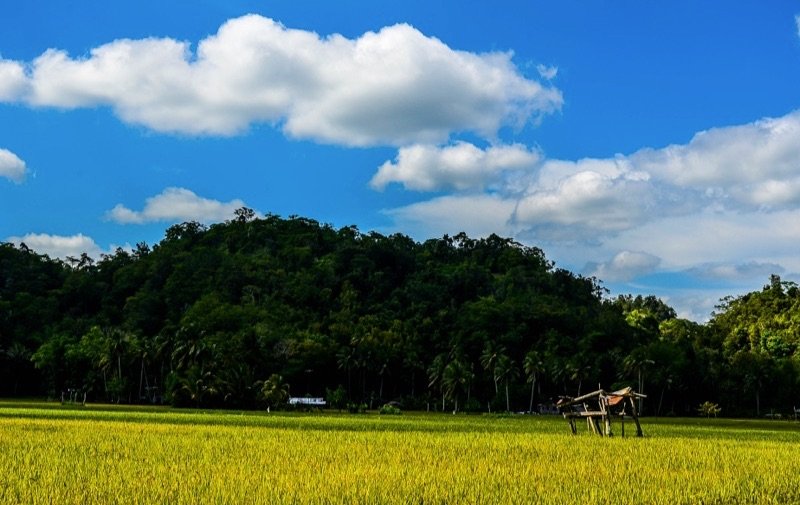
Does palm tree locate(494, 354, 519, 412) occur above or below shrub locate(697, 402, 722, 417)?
above

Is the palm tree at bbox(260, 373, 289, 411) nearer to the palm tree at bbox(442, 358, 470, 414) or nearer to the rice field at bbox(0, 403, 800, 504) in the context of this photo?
the palm tree at bbox(442, 358, 470, 414)

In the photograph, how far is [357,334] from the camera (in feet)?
277

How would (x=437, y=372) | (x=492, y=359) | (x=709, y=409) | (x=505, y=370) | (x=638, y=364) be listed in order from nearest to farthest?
(x=709, y=409), (x=638, y=364), (x=505, y=370), (x=437, y=372), (x=492, y=359)

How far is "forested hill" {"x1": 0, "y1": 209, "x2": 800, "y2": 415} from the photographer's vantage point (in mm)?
76625

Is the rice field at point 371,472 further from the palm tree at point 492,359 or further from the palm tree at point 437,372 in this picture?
the palm tree at point 492,359

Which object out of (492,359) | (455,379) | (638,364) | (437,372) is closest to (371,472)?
(455,379)

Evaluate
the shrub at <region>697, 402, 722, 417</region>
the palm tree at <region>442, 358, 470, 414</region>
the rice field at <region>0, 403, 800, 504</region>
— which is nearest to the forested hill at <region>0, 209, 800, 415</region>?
the palm tree at <region>442, 358, 470, 414</region>

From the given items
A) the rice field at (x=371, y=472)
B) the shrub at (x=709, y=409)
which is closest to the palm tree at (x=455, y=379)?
the shrub at (x=709, y=409)

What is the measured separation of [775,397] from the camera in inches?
3243

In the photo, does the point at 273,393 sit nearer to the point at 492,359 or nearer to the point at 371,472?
the point at 492,359

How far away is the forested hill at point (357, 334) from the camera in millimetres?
76625

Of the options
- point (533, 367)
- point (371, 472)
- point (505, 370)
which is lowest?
point (371, 472)

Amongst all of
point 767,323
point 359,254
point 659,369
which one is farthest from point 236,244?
point 767,323

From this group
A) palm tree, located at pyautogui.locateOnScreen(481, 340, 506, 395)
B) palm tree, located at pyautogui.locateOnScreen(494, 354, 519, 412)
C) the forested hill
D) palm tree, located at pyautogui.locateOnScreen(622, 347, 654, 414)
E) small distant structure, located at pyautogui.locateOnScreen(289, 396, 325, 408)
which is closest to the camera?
small distant structure, located at pyautogui.locateOnScreen(289, 396, 325, 408)
